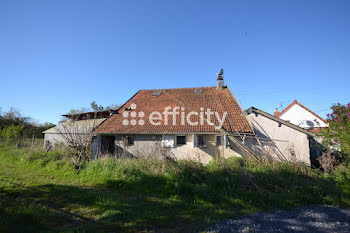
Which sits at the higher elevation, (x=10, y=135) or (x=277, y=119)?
(x=277, y=119)

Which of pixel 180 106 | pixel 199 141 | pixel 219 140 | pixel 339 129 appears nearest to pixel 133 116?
pixel 180 106

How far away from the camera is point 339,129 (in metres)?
9.14

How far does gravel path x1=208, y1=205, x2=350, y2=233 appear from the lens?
11.5 ft

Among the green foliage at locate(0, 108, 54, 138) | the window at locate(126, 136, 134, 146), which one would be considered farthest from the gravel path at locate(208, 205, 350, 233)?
the green foliage at locate(0, 108, 54, 138)

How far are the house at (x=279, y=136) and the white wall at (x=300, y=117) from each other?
9464 millimetres

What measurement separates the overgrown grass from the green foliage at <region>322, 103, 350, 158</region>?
195 centimetres

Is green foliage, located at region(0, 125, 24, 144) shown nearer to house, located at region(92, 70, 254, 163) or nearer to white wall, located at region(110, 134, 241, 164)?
house, located at region(92, 70, 254, 163)

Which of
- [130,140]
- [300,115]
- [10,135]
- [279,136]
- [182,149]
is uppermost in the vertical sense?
[300,115]

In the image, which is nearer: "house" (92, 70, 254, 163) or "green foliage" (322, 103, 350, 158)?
"green foliage" (322, 103, 350, 158)

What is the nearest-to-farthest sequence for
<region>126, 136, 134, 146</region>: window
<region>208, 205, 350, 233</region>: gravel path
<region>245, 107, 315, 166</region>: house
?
<region>208, 205, 350, 233</region>: gravel path < <region>245, 107, 315, 166</region>: house < <region>126, 136, 134, 146</region>: window

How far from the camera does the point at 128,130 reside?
37.4 feet

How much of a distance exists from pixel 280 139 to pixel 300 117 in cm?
1141

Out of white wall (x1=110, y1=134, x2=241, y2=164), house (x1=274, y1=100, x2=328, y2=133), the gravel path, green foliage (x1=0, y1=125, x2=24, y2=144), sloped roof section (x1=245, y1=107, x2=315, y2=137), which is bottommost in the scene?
the gravel path

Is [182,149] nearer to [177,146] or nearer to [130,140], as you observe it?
[177,146]
